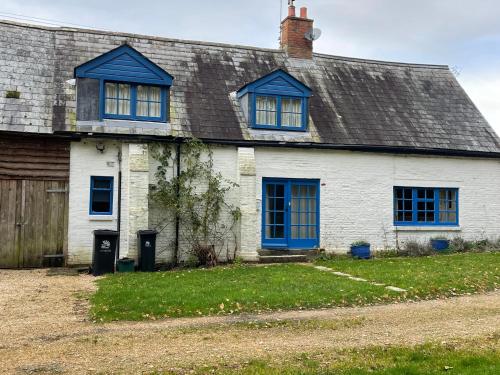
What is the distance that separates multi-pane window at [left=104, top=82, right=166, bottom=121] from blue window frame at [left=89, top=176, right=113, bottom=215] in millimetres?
1971

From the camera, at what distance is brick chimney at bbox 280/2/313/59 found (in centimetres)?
2125

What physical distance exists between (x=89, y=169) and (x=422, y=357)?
1160 cm

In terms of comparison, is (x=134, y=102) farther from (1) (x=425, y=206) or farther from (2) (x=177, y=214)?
(1) (x=425, y=206)

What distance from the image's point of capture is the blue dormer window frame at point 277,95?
58.0ft

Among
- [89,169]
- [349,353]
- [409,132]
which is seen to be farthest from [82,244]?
[409,132]

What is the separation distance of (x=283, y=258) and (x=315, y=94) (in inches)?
257

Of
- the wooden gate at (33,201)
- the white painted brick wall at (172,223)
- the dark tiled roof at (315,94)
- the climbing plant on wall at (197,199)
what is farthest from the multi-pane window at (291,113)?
the wooden gate at (33,201)

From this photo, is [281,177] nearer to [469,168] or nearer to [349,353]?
[469,168]

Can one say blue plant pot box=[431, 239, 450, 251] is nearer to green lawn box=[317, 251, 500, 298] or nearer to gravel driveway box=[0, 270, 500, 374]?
green lawn box=[317, 251, 500, 298]

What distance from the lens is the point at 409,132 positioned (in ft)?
Answer: 64.7

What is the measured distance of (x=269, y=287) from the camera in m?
11.5

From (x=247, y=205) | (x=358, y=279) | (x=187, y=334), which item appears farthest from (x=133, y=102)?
(x=187, y=334)

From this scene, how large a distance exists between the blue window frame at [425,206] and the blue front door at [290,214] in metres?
3.27

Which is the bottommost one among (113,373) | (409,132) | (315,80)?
(113,373)
